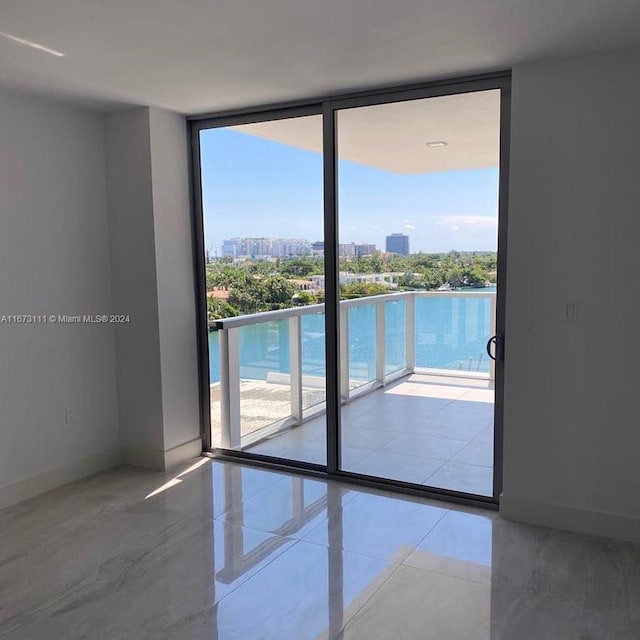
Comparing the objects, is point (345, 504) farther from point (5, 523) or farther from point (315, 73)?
point (315, 73)

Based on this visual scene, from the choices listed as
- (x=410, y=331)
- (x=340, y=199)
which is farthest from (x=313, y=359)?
(x=340, y=199)

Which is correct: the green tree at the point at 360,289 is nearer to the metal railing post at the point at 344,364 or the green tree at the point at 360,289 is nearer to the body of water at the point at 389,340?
the body of water at the point at 389,340

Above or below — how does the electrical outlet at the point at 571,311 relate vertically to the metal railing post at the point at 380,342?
above

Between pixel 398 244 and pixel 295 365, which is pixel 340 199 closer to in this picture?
pixel 398 244

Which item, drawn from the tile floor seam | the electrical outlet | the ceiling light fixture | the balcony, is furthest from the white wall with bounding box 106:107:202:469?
the electrical outlet

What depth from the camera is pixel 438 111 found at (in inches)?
149

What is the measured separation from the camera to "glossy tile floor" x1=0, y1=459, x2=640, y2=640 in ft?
8.14

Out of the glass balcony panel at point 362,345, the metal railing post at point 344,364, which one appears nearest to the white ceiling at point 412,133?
the glass balcony panel at point 362,345

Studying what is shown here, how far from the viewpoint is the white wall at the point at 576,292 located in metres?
3.02

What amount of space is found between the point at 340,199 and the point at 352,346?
55.4 inches

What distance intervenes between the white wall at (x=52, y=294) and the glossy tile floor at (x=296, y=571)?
364mm

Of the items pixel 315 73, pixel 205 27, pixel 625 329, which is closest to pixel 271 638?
pixel 625 329

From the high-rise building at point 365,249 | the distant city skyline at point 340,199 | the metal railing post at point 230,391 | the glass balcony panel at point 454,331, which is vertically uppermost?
the distant city skyline at point 340,199

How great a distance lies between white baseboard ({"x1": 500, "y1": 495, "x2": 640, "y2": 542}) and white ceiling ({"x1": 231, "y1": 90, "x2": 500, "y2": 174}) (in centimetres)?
192
